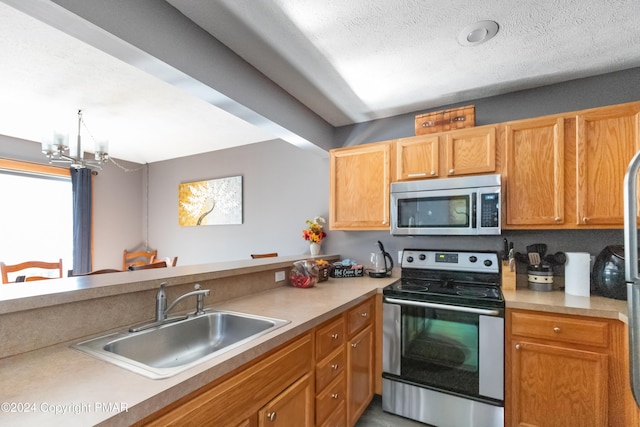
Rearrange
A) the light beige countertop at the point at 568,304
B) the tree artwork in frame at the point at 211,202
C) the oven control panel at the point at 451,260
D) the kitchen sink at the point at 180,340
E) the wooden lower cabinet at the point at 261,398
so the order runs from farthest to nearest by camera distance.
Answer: the tree artwork in frame at the point at 211,202 → the oven control panel at the point at 451,260 → the light beige countertop at the point at 568,304 → the kitchen sink at the point at 180,340 → the wooden lower cabinet at the point at 261,398

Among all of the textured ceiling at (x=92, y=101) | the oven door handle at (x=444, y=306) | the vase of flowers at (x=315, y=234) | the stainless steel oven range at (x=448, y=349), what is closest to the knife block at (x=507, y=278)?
the stainless steel oven range at (x=448, y=349)

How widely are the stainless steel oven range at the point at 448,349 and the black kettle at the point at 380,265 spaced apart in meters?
0.34

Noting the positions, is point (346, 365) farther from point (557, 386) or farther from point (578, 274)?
point (578, 274)

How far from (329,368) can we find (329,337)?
167 millimetres

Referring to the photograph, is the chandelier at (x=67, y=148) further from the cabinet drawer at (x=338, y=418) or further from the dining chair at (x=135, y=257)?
the cabinet drawer at (x=338, y=418)

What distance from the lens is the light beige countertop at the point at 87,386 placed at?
2.10 ft

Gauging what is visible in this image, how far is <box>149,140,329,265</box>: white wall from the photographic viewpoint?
10.7 ft

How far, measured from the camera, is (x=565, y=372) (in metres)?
1.61

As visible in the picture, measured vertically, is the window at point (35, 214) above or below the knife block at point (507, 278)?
above

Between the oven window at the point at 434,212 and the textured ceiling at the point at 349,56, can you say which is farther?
the oven window at the point at 434,212

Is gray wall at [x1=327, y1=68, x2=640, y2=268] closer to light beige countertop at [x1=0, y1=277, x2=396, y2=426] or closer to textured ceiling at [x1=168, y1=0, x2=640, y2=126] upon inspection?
textured ceiling at [x1=168, y1=0, x2=640, y2=126]

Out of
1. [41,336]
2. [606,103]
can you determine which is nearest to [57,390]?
[41,336]

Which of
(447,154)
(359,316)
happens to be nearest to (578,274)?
(447,154)

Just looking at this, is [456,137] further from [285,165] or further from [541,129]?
[285,165]
